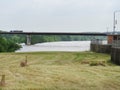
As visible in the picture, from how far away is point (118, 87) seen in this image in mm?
16984

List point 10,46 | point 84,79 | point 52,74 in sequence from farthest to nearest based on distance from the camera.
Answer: point 10,46, point 52,74, point 84,79

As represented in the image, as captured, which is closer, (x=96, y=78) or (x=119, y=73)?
(x=96, y=78)

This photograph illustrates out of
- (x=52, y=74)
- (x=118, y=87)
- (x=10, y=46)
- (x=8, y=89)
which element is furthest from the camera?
(x=10, y=46)

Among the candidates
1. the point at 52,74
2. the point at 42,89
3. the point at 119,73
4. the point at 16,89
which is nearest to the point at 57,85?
the point at 42,89

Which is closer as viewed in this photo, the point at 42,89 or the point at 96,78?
the point at 42,89

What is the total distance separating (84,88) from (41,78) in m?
3.14

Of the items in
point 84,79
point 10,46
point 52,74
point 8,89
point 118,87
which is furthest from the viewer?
point 10,46

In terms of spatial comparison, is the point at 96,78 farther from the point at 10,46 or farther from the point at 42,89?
the point at 10,46

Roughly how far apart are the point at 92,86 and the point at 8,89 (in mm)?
4193

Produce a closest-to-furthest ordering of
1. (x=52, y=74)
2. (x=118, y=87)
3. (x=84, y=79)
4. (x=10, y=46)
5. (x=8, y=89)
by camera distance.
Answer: (x=8, y=89)
(x=118, y=87)
(x=84, y=79)
(x=52, y=74)
(x=10, y=46)

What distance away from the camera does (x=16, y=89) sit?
15953 millimetres

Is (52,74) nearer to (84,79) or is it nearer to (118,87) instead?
(84,79)

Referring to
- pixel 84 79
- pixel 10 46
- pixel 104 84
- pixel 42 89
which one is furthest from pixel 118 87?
pixel 10 46

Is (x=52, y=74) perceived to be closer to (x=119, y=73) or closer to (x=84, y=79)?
(x=84, y=79)
